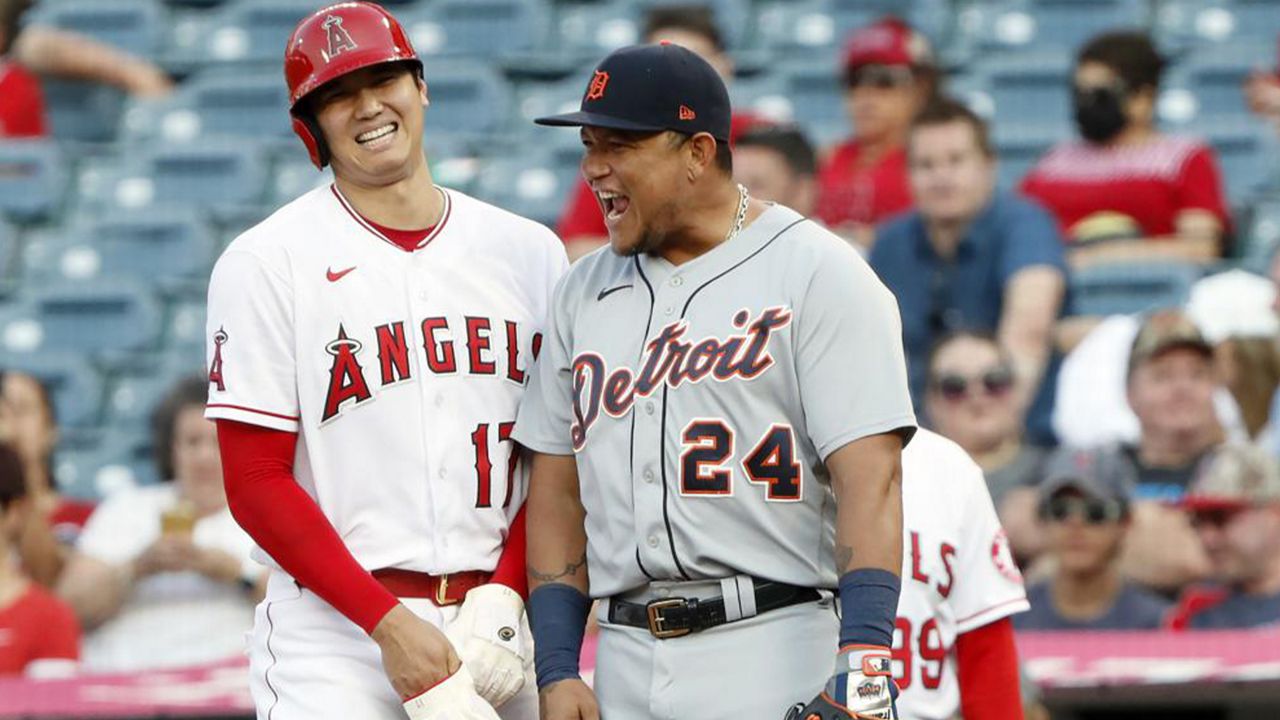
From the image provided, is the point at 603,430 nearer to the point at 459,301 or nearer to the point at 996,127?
the point at 459,301

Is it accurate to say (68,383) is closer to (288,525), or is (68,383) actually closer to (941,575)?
(941,575)

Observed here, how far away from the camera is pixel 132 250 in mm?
8453

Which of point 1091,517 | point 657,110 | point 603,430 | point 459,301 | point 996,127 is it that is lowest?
point 1091,517

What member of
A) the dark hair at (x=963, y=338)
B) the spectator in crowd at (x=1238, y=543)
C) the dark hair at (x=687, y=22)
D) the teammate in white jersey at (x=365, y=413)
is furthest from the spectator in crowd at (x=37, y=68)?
the teammate in white jersey at (x=365, y=413)

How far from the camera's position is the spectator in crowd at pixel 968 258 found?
6.30 meters

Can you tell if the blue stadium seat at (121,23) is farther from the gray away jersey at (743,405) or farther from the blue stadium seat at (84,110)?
the gray away jersey at (743,405)

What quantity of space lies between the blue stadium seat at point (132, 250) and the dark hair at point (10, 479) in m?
2.33

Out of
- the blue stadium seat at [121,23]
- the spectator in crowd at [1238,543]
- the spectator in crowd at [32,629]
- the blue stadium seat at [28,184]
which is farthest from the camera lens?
the blue stadium seat at [121,23]

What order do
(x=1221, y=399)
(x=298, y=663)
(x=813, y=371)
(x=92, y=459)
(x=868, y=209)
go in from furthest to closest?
(x=92, y=459) → (x=868, y=209) → (x=1221, y=399) → (x=298, y=663) → (x=813, y=371)

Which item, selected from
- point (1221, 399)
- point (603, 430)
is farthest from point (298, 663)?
point (1221, 399)

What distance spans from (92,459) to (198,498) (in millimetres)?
1620

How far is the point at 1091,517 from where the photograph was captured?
5.41 meters

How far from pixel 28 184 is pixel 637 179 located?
6293 millimetres

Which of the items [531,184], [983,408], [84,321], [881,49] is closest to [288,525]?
[983,408]
